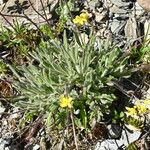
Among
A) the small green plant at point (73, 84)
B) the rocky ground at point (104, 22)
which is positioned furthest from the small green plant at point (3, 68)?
the small green plant at point (73, 84)

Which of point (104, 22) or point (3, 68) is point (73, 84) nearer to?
point (3, 68)

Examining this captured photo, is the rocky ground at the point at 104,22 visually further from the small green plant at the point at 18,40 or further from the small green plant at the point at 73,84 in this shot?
the small green plant at the point at 73,84

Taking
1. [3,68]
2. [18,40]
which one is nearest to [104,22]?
[18,40]

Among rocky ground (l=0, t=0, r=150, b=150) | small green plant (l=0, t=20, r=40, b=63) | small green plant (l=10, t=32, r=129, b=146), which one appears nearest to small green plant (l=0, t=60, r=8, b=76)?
small green plant (l=0, t=20, r=40, b=63)

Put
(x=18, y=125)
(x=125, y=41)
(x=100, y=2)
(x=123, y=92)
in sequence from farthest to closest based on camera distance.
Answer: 1. (x=100, y=2)
2. (x=125, y=41)
3. (x=18, y=125)
4. (x=123, y=92)

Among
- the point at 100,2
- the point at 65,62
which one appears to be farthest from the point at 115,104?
the point at 100,2

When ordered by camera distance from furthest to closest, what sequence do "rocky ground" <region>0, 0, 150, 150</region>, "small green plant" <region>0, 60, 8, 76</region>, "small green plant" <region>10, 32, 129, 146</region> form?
"small green plant" <region>0, 60, 8, 76</region> → "rocky ground" <region>0, 0, 150, 150</region> → "small green plant" <region>10, 32, 129, 146</region>

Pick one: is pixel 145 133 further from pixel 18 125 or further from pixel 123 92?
pixel 18 125

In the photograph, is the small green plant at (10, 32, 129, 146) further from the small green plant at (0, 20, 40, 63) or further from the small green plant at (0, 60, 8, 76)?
the small green plant at (0, 20, 40, 63)
